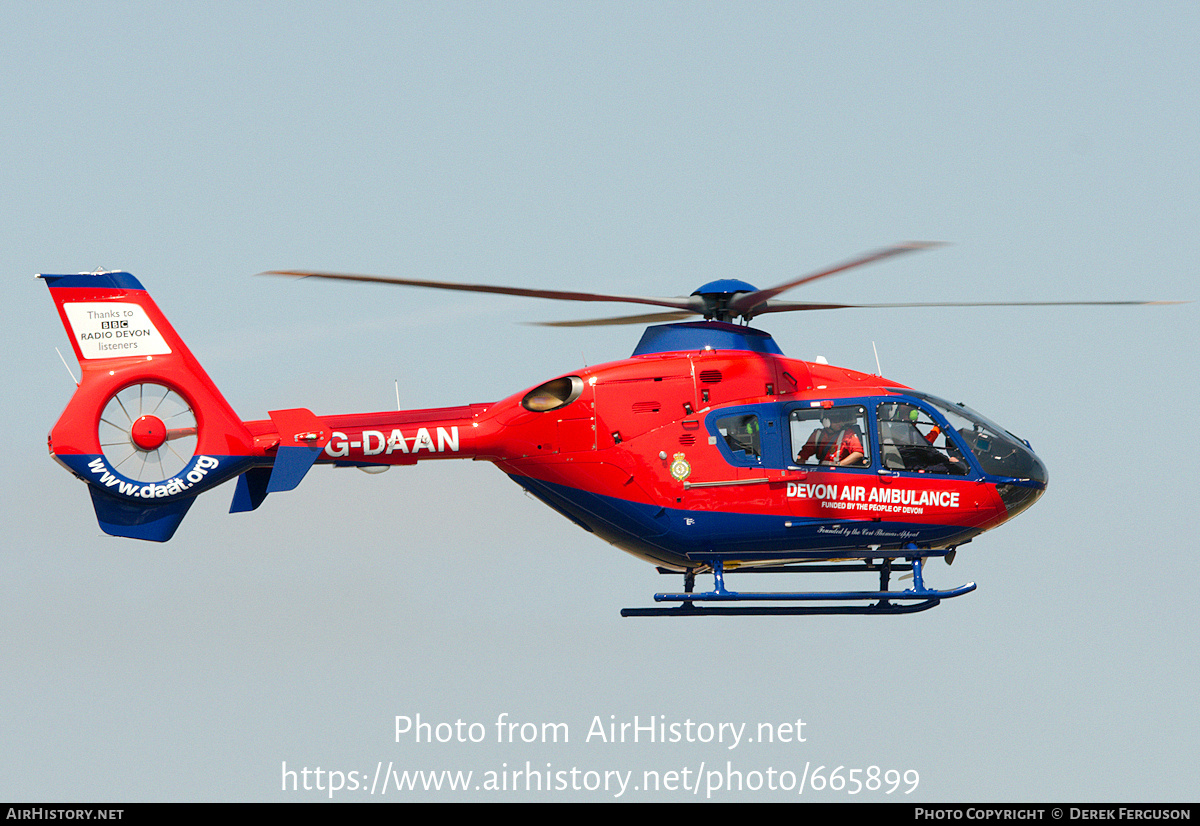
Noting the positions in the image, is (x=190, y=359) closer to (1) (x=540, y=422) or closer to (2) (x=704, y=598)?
(1) (x=540, y=422)

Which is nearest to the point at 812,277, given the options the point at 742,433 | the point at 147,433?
the point at 742,433

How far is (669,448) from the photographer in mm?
27109

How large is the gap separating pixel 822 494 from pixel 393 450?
6.46 m

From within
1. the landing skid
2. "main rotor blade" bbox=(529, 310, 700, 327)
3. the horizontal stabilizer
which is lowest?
the landing skid

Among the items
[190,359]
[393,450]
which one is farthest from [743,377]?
[190,359]

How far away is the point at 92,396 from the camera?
2617 cm

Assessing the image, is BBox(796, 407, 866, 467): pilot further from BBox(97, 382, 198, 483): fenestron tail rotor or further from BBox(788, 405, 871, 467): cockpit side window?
BBox(97, 382, 198, 483): fenestron tail rotor

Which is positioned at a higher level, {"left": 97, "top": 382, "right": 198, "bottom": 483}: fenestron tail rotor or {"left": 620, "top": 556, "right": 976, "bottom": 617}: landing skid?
{"left": 97, "top": 382, "right": 198, "bottom": 483}: fenestron tail rotor

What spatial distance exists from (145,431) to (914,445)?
11.5 metres

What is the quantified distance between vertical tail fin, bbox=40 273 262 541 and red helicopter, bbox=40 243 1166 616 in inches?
1.0

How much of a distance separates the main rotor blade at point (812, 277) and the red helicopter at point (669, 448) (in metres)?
0.07

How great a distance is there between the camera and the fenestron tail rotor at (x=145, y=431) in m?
26.3

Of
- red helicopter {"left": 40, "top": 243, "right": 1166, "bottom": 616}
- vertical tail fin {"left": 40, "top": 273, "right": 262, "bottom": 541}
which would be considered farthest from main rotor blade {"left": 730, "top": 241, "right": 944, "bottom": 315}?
vertical tail fin {"left": 40, "top": 273, "right": 262, "bottom": 541}

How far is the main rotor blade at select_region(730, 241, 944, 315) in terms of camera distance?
23156 mm
